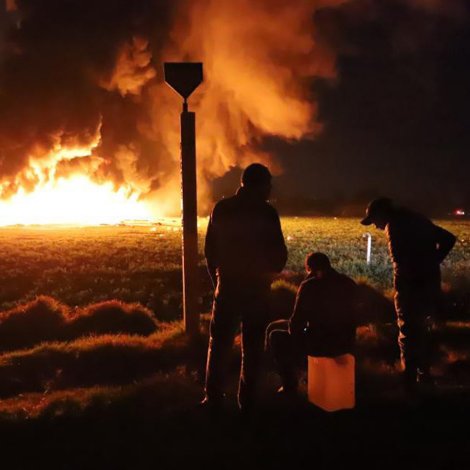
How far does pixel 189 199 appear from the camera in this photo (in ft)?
23.2

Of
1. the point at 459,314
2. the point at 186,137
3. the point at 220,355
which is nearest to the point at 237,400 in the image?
the point at 220,355

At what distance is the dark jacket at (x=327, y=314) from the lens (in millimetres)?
4578

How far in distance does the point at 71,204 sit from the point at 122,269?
77.1ft

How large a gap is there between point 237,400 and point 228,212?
1686mm

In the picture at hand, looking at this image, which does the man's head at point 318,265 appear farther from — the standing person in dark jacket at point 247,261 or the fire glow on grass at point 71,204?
the fire glow on grass at point 71,204

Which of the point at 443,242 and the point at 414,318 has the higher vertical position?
the point at 443,242

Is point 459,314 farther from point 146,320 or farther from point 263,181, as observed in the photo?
point 263,181

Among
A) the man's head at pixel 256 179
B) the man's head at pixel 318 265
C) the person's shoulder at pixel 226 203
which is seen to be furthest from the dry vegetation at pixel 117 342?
the man's head at pixel 256 179

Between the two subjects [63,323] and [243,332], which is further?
[63,323]

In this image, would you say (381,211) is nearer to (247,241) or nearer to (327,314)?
(327,314)

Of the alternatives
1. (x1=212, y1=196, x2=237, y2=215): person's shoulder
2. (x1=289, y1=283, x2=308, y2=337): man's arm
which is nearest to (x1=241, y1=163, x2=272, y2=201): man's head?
(x1=212, y1=196, x2=237, y2=215): person's shoulder

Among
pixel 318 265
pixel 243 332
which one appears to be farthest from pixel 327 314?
pixel 243 332

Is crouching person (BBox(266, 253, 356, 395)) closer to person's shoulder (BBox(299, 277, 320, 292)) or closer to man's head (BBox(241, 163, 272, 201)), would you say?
person's shoulder (BBox(299, 277, 320, 292))

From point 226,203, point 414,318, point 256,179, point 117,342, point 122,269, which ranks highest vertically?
point 256,179
